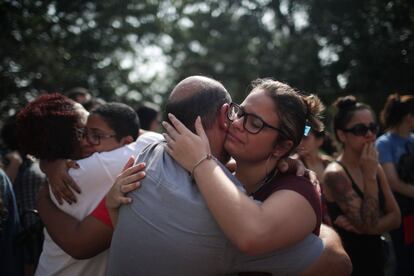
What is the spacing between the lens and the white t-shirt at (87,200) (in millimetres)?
2617

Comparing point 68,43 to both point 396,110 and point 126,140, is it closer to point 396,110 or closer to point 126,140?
point 396,110

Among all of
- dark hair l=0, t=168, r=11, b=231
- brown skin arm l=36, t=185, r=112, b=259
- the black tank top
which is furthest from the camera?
the black tank top

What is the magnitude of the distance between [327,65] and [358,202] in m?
12.8

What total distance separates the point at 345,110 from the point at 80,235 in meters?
2.95

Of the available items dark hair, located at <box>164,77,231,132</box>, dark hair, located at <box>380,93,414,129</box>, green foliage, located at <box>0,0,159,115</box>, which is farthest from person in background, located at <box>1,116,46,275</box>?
green foliage, located at <box>0,0,159,115</box>

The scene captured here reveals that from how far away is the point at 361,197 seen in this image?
384 cm

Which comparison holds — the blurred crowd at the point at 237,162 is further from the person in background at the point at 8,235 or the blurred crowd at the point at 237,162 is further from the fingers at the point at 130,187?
the fingers at the point at 130,187

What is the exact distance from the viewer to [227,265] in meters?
1.83

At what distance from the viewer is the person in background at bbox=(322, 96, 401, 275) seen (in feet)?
11.9

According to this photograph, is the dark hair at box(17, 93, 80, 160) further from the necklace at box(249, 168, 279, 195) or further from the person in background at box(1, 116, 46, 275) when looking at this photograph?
the necklace at box(249, 168, 279, 195)

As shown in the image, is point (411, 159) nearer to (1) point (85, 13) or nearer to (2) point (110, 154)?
(2) point (110, 154)

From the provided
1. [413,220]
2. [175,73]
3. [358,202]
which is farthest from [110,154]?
[175,73]

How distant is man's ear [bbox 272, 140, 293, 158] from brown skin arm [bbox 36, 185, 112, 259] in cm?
105

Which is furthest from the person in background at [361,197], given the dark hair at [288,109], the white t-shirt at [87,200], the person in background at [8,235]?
the person in background at [8,235]
